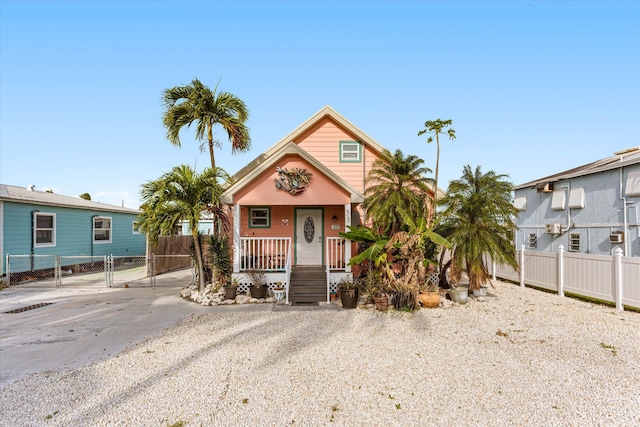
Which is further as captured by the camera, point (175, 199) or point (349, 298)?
point (175, 199)

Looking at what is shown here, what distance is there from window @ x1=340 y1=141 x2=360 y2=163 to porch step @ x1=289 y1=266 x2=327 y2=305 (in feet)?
17.5

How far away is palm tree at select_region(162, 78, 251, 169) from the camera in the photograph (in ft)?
46.1

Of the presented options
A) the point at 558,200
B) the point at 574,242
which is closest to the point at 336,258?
the point at 574,242

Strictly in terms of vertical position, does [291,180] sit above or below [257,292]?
above

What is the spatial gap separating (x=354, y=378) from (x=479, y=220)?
738 cm

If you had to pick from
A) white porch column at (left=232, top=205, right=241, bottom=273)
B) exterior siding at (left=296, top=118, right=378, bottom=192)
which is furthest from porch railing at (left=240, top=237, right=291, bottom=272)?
exterior siding at (left=296, top=118, right=378, bottom=192)

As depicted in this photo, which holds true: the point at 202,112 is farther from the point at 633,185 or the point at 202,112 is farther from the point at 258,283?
the point at 633,185

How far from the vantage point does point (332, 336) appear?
7.00 metres

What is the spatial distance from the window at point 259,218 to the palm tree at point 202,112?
2.99 m

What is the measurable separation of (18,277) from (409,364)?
17.2 meters

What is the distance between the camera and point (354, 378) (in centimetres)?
493

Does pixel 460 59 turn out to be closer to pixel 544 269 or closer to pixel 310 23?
pixel 310 23

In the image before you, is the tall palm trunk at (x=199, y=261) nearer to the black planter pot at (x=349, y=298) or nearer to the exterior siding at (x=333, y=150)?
the black planter pot at (x=349, y=298)

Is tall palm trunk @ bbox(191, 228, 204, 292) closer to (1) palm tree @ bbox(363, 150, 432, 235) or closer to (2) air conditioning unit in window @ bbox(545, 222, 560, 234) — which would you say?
(1) palm tree @ bbox(363, 150, 432, 235)
